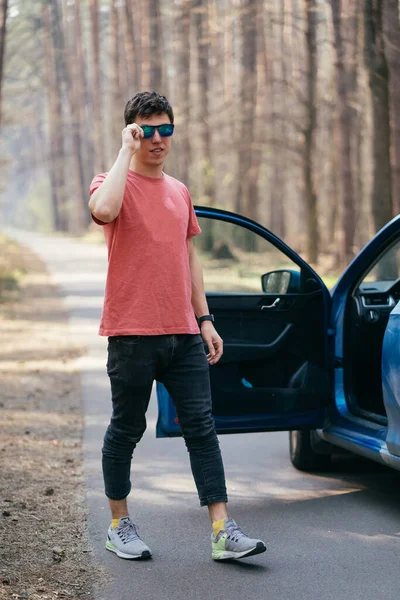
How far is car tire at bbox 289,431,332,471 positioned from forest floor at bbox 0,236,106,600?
1.39 meters

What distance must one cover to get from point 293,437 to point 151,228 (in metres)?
2.71

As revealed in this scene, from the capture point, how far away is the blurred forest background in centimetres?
1708

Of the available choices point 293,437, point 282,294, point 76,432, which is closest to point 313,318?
point 282,294

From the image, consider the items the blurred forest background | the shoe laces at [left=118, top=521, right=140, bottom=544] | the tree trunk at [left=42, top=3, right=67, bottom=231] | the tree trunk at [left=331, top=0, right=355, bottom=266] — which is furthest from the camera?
the tree trunk at [left=42, top=3, right=67, bottom=231]

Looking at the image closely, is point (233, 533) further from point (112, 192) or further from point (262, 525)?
point (112, 192)

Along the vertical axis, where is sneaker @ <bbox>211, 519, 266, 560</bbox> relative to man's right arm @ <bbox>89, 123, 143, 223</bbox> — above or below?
below

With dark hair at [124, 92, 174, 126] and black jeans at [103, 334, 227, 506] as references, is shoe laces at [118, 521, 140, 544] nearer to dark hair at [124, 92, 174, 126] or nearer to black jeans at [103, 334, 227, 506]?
black jeans at [103, 334, 227, 506]

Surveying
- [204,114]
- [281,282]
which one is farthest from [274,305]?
[204,114]

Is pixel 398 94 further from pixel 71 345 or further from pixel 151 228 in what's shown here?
pixel 151 228

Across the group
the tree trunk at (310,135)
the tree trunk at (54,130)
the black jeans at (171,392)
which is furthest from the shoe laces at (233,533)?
the tree trunk at (54,130)

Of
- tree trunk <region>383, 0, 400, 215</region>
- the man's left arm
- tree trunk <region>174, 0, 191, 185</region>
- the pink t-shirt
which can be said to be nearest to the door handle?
the man's left arm

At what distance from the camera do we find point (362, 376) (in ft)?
22.0

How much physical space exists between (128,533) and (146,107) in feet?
6.56

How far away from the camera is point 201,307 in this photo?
17.1ft
